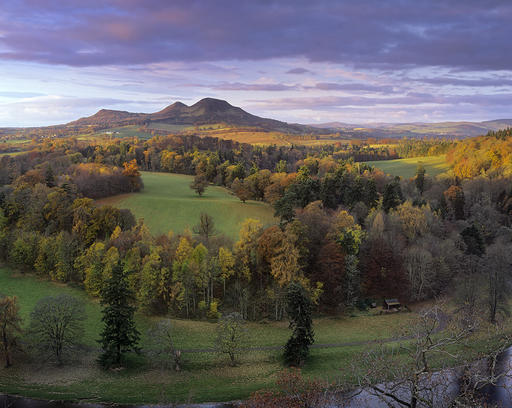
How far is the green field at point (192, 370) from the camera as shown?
29016 mm

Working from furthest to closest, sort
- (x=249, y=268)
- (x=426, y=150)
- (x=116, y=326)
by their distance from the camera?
(x=426, y=150)
(x=249, y=268)
(x=116, y=326)

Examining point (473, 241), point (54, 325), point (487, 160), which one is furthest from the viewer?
point (487, 160)

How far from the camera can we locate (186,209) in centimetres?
7356

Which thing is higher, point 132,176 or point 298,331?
point 132,176

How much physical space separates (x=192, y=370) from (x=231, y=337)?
4316 millimetres

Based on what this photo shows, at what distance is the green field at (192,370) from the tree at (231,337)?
1.19 m

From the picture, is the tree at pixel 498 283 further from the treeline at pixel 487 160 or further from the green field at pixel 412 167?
the green field at pixel 412 167

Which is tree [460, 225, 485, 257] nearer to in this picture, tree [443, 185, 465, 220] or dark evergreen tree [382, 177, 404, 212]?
dark evergreen tree [382, 177, 404, 212]

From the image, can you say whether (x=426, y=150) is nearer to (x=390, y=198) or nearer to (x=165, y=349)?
(x=390, y=198)

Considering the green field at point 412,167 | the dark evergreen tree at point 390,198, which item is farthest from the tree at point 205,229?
the green field at point 412,167

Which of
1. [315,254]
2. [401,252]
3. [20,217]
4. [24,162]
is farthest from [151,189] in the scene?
[401,252]

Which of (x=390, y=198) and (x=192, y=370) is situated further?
(x=390, y=198)

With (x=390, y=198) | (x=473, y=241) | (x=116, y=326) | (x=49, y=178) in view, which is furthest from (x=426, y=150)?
(x=116, y=326)

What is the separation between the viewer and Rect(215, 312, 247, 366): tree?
112 feet
